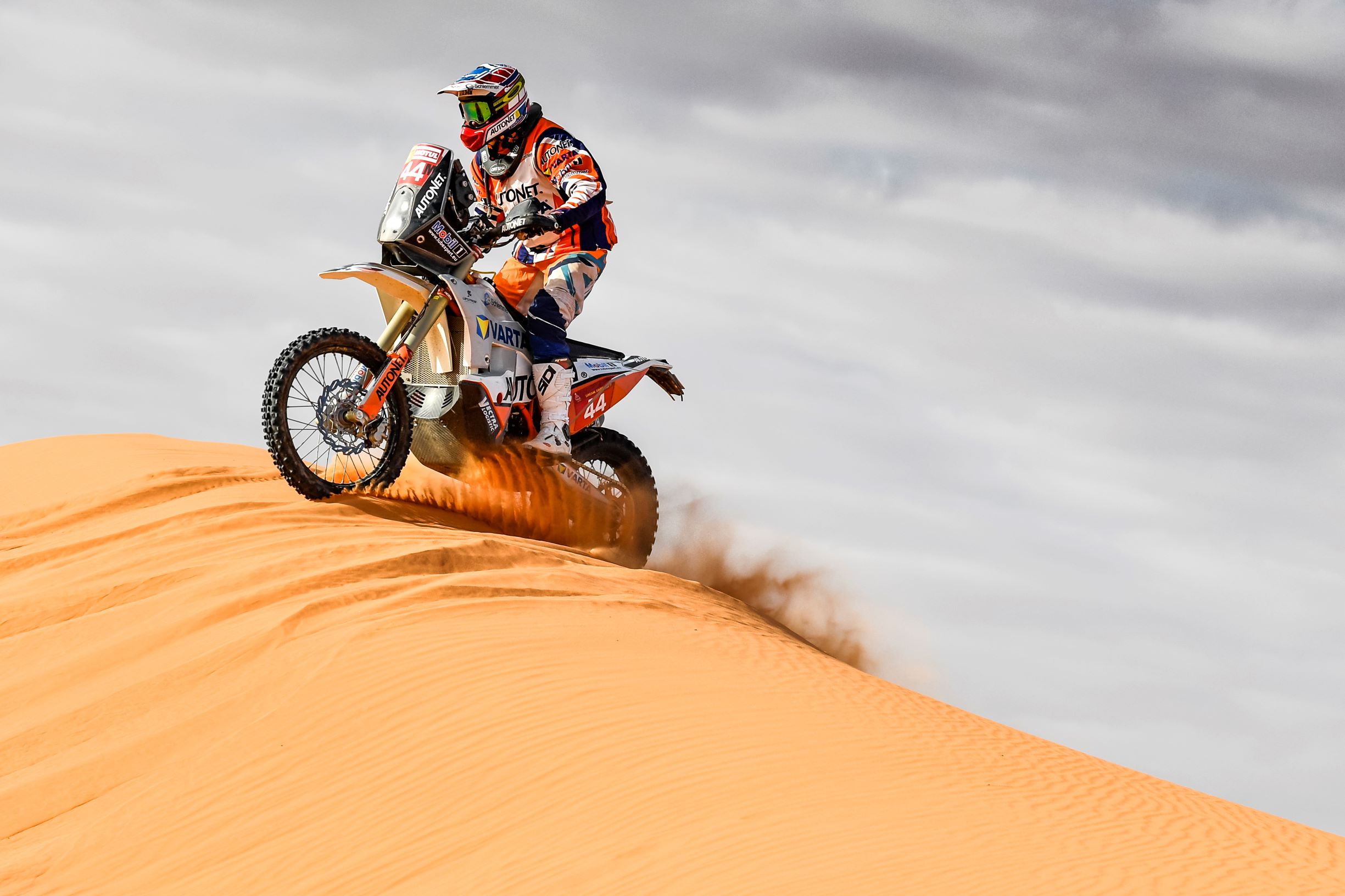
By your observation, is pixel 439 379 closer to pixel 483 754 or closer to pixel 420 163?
pixel 420 163

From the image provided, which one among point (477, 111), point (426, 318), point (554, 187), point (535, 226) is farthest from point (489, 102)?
point (426, 318)

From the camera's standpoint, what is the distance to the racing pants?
29.3 ft

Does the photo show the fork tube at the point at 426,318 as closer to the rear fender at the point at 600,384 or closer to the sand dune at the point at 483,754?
the sand dune at the point at 483,754

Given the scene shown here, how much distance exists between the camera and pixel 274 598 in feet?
21.8

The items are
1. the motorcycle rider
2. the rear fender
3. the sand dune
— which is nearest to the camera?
the sand dune

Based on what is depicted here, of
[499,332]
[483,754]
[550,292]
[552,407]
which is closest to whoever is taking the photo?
[483,754]

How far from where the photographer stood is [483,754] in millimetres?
5285

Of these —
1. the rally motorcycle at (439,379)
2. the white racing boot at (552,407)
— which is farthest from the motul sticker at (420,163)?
the white racing boot at (552,407)

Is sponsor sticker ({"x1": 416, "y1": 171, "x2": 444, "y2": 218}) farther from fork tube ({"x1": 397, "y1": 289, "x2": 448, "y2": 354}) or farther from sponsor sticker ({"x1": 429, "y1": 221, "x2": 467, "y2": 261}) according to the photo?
fork tube ({"x1": 397, "y1": 289, "x2": 448, "y2": 354})

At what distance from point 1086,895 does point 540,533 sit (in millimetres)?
5595

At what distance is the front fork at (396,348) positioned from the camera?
7.46 m

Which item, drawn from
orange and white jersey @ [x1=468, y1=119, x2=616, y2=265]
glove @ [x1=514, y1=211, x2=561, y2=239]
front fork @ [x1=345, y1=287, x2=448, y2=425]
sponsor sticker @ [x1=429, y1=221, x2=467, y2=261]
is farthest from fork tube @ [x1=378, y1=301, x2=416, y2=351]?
orange and white jersey @ [x1=468, y1=119, x2=616, y2=265]

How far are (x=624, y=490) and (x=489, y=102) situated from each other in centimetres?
310

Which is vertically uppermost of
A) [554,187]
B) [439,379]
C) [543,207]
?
[554,187]
